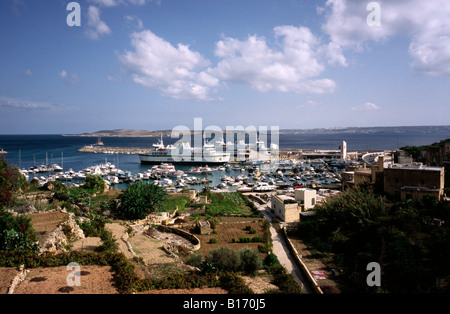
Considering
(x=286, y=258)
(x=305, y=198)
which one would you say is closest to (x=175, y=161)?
(x=305, y=198)

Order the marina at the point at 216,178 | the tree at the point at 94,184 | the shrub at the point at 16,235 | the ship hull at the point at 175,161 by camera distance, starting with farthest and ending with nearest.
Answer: the ship hull at the point at 175,161 < the marina at the point at 216,178 < the tree at the point at 94,184 < the shrub at the point at 16,235

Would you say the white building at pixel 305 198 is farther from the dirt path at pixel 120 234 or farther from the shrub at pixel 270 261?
the dirt path at pixel 120 234

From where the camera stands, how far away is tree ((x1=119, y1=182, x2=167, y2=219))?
68.2 ft

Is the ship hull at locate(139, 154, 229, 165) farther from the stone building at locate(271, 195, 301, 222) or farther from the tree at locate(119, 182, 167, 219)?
the stone building at locate(271, 195, 301, 222)

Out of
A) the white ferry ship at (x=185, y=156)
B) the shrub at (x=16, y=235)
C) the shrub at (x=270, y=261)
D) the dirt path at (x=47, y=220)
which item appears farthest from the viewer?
the white ferry ship at (x=185, y=156)

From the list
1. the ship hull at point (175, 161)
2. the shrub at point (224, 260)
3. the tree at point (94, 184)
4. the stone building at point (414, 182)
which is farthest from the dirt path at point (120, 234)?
the ship hull at point (175, 161)

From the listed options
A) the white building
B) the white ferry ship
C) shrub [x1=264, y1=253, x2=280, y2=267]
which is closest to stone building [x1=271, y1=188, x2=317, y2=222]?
the white building

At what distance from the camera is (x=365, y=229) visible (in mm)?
14711

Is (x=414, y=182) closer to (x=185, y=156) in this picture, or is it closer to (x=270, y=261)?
(x=270, y=261)

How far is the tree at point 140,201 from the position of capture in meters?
20.8

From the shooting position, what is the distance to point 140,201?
21.0m
